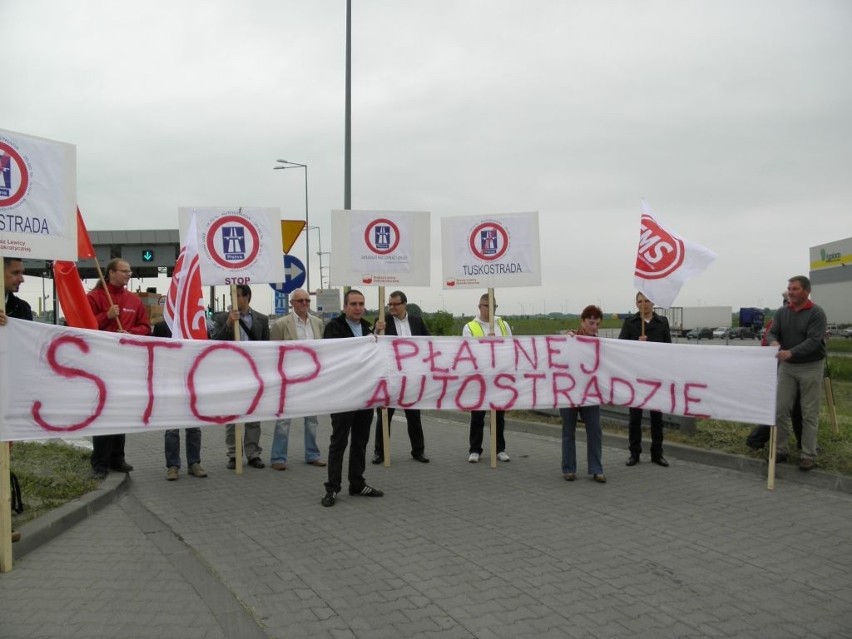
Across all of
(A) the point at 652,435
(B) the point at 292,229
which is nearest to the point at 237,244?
(B) the point at 292,229

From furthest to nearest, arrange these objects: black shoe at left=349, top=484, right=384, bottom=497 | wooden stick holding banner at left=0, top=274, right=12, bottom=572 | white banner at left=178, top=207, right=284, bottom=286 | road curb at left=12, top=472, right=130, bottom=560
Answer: white banner at left=178, top=207, right=284, bottom=286
black shoe at left=349, top=484, right=384, bottom=497
road curb at left=12, top=472, right=130, bottom=560
wooden stick holding banner at left=0, top=274, right=12, bottom=572

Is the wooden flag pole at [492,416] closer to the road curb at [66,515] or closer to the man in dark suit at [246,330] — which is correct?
the man in dark suit at [246,330]

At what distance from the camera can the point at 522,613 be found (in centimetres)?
407

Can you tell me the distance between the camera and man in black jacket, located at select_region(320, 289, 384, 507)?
21.5ft

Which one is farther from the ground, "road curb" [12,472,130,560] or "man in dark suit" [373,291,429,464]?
"man in dark suit" [373,291,429,464]

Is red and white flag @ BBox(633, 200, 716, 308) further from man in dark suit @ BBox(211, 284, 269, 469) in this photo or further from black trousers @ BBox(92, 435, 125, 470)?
black trousers @ BBox(92, 435, 125, 470)

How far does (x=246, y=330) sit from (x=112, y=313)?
65.3 inches

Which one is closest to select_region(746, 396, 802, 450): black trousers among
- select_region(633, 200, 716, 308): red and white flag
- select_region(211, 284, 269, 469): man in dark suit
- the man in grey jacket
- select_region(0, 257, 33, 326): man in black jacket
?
the man in grey jacket

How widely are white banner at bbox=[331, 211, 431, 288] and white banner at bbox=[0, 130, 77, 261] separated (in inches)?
128

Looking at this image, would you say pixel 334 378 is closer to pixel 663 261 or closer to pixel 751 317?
pixel 663 261

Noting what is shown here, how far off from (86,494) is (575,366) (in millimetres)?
5276

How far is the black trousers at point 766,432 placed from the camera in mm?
7781

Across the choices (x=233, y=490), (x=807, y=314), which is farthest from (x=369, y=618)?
(x=807, y=314)

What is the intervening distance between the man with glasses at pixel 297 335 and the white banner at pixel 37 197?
338 centimetres
